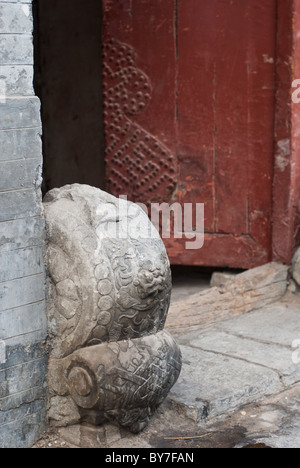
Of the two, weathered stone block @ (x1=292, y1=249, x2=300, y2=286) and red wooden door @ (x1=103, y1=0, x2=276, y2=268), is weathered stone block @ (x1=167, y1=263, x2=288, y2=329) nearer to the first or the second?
weathered stone block @ (x1=292, y1=249, x2=300, y2=286)

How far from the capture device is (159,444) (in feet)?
10.0

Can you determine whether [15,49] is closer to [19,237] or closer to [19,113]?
[19,113]

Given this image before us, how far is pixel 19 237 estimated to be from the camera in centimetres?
289

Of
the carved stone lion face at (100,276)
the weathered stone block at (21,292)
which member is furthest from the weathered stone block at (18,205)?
the weathered stone block at (21,292)

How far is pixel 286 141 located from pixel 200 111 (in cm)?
63

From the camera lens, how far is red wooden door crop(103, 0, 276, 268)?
16.5 ft

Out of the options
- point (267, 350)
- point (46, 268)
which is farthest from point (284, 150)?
point (46, 268)

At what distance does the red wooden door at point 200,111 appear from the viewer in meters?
5.02

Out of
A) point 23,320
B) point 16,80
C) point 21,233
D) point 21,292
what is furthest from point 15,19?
point 23,320

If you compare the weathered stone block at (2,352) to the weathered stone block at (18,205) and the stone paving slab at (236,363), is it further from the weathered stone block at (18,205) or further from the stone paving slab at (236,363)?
the stone paving slab at (236,363)

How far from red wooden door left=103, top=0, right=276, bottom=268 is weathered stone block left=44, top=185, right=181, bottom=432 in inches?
85.2

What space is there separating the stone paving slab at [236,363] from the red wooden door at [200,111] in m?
0.76

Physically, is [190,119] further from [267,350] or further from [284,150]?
[267,350]
